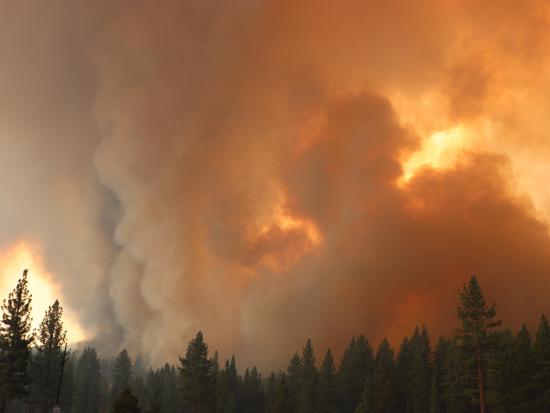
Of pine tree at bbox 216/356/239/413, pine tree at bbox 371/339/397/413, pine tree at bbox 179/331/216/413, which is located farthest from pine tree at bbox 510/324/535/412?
pine tree at bbox 216/356/239/413

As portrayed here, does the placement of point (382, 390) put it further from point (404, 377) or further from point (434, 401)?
point (404, 377)

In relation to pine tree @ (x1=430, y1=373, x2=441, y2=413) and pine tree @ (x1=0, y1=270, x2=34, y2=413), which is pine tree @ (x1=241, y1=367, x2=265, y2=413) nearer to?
pine tree @ (x1=430, y1=373, x2=441, y2=413)

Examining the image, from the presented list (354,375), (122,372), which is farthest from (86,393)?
(354,375)

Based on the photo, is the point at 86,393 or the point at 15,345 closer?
the point at 15,345

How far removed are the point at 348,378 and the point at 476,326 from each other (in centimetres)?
6984

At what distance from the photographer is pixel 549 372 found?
70562 mm

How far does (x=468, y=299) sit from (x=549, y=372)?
70.7 feet

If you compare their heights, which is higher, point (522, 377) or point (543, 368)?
point (543, 368)

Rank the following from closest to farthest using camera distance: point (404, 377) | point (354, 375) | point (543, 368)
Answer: point (543, 368), point (404, 377), point (354, 375)

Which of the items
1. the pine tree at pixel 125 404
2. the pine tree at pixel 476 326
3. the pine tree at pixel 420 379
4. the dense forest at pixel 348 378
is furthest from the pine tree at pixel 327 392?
the pine tree at pixel 125 404

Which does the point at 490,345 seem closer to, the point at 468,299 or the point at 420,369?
the point at 468,299

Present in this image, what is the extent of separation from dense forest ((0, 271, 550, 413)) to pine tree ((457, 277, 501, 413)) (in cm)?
11

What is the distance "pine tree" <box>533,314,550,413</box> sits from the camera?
235 feet

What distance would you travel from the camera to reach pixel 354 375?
12219cm
